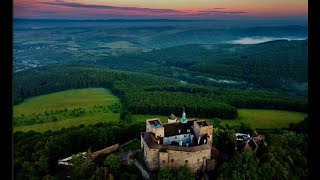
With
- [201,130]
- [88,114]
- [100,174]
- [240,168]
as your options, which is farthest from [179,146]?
[88,114]

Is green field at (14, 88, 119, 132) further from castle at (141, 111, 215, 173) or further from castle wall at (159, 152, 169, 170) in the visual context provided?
castle wall at (159, 152, 169, 170)

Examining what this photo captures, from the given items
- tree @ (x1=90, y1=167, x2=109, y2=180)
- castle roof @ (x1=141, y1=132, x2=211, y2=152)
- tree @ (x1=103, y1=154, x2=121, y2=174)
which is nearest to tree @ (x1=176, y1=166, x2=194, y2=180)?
castle roof @ (x1=141, y1=132, x2=211, y2=152)

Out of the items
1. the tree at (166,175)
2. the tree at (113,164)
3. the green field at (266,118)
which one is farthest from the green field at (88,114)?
the tree at (166,175)

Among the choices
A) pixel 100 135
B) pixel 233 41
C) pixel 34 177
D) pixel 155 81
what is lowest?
pixel 34 177

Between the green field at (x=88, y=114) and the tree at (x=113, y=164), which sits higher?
the green field at (x=88, y=114)

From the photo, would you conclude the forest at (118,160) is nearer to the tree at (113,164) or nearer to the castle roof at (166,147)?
the tree at (113,164)
